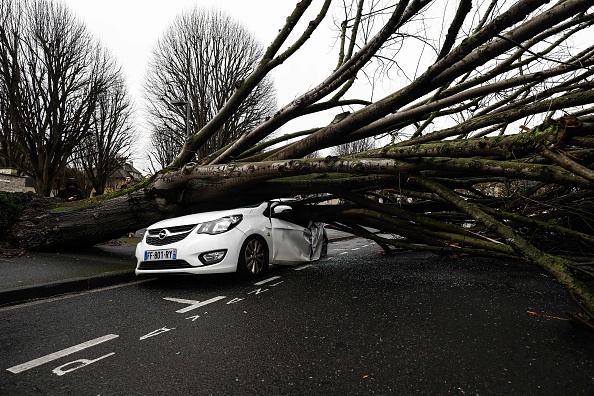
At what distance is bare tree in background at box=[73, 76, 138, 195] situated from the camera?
910 inches

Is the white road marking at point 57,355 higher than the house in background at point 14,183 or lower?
lower

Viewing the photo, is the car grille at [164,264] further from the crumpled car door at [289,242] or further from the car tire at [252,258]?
the crumpled car door at [289,242]

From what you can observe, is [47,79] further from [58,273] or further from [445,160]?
[445,160]

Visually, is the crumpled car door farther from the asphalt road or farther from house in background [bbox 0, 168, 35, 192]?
house in background [bbox 0, 168, 35, 192]

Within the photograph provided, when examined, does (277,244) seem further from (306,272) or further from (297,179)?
(297,179)

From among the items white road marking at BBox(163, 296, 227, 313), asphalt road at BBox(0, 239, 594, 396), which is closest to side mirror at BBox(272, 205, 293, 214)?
asphalt road at BBox(0, 239, 594, 396)

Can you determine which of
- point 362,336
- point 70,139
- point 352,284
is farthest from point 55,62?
point 362,336

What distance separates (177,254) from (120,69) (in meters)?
19.6

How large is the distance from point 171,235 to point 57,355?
2.53 metres

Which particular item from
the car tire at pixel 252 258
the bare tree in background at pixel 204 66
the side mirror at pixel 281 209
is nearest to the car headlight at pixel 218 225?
the car tire at pixel 252 258

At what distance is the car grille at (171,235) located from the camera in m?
5.11

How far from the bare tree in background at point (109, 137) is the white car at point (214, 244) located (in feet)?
63.9

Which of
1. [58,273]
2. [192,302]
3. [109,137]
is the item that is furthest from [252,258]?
[109,137]

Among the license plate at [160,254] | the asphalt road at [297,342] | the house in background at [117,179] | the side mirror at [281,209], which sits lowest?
the asphalt road at [297,342]
